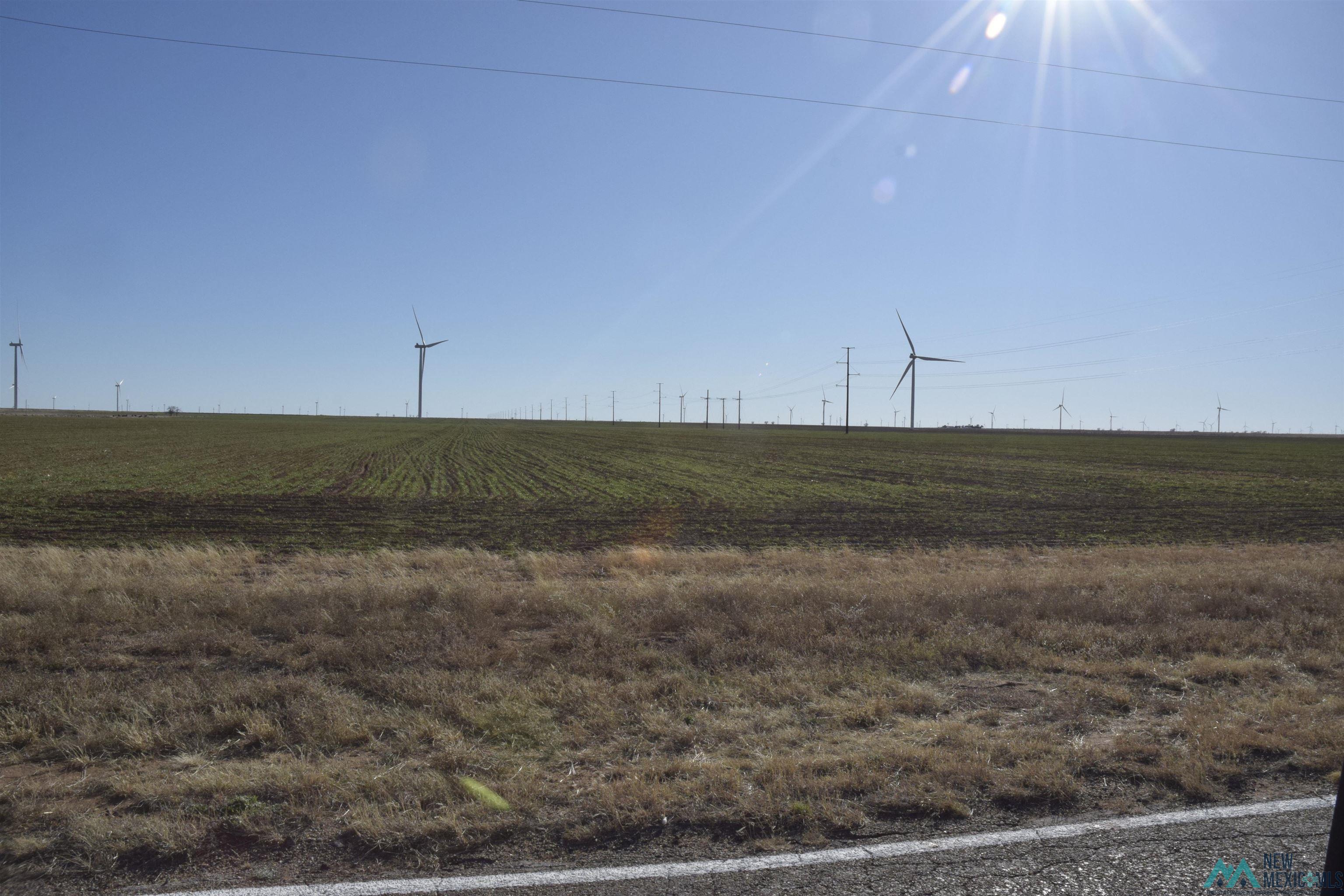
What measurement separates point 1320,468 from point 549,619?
2936 inches

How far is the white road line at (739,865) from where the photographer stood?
13.7ft

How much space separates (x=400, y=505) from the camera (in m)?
30.4

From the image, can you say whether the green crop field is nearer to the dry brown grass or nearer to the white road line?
the dry brown grass

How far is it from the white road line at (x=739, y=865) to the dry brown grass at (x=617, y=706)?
27cm

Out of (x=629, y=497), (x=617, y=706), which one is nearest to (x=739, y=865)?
(x=617, y=706)

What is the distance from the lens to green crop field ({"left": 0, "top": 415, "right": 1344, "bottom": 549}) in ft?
76.4

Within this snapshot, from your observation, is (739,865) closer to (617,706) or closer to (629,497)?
(617,706)

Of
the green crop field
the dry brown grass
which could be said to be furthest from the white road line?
the green crop field

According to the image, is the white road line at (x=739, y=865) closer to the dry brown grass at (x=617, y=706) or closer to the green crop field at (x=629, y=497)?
the dry brown grass at (x=617, y=706)

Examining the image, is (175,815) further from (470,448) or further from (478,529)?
(470,448)

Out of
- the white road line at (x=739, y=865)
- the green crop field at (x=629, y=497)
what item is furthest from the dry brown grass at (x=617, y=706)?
the green crop field at (x=629, y=497)

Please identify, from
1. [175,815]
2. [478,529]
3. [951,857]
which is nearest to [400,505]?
[478,529]

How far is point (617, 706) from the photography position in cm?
706

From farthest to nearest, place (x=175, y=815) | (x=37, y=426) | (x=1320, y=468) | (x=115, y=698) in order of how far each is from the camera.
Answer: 1. (x=37, y=426)
2. (x=1320, y=468)
3. (x=115, y=698)
4. (x=175, y=815)
